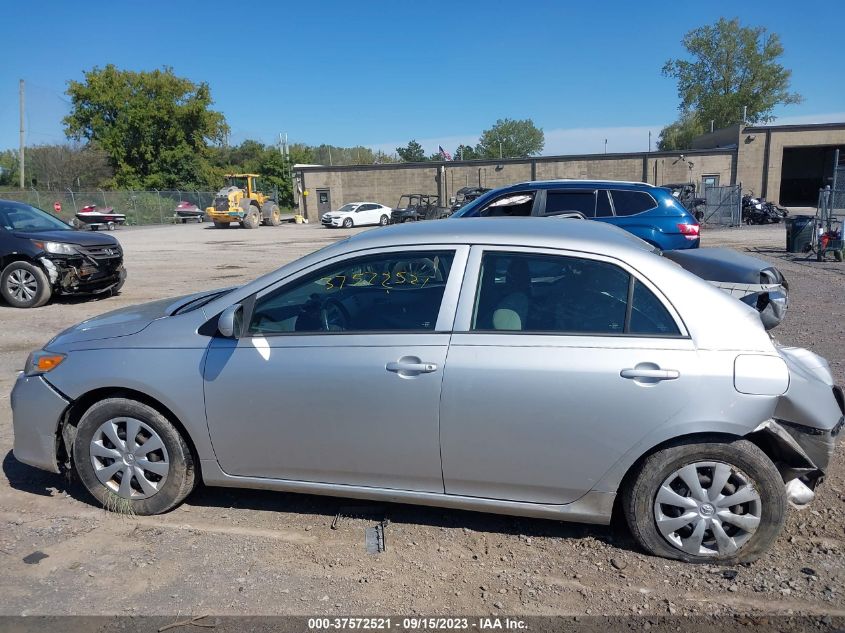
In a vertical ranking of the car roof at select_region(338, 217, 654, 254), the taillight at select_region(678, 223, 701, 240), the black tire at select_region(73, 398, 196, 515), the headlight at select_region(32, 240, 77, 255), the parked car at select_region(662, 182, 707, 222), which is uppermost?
the parked car at select_region(662, 182, 707, 222)

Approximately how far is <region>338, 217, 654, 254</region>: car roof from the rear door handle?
643 mm

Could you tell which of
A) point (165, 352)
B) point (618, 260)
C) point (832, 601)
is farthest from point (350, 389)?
point (832, 601)

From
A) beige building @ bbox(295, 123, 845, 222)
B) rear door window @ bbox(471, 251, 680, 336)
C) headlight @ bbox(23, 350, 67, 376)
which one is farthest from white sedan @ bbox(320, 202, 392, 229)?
rear door window @ bbox(471, 251, 680, 336)

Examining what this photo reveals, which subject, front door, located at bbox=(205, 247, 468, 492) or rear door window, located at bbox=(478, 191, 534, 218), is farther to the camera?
rear door window, located at bbox=(478, 191, 534, 218)

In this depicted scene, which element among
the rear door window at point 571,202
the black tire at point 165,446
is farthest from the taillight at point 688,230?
the black tire at point 165,446

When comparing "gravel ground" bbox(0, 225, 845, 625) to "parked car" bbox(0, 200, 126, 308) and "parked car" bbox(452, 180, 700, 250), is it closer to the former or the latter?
"parked car" bbox(452, 180, 700, 250)

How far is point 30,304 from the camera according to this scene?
1034cm

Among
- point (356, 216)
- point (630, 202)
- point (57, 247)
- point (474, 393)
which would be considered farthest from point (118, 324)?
point (356, 216)

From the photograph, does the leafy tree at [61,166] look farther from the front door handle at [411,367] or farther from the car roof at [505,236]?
the front door handle at [411,367]

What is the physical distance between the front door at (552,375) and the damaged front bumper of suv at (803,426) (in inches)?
19.6

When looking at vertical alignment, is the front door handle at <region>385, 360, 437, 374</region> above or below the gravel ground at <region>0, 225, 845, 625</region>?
above

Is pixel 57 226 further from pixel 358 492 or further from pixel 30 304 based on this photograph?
pixel 358 492

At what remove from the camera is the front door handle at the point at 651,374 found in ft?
10.1

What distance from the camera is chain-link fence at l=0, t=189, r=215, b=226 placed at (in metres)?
42.3
